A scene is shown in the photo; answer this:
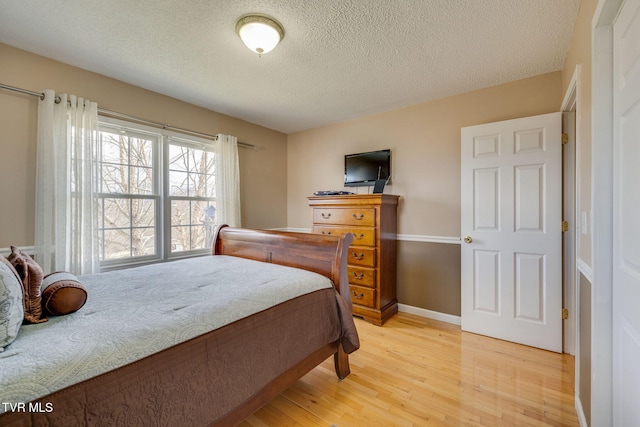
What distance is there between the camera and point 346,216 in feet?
10.1

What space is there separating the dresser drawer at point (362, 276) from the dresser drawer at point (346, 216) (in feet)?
1.65

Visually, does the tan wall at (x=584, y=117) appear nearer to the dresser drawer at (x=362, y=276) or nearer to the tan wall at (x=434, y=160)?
the tan wall at (x=434, y=160)

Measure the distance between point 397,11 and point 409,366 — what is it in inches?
99.8

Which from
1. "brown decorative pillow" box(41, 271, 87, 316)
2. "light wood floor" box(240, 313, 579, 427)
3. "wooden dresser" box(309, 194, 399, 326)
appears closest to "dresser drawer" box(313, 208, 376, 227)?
"wooden dresser" box(309, 194, 399, 326)

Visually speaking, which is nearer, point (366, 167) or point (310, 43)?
point (310, 43)

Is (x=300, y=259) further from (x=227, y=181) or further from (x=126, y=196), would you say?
(x=126, y=196)

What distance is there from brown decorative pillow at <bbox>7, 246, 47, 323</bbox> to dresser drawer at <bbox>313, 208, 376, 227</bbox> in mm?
2455

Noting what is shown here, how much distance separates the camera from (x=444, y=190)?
2.94 metres

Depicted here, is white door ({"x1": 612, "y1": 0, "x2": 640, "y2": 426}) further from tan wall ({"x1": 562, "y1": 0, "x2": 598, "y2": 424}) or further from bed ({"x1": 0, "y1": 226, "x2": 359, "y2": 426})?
bed ({"x1": 0, "y1": 226, "x2": 359, "y2": 426})

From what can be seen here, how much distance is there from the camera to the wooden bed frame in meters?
1.40

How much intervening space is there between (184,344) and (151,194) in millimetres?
2395

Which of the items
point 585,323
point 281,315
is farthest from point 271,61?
point 585,323

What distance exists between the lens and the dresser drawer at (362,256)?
289cm

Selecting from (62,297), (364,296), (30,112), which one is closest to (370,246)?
(364,296)
